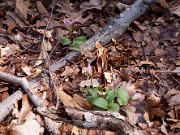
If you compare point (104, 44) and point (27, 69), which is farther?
point (104, 44)

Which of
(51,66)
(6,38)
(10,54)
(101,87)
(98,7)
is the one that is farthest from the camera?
(98,7)

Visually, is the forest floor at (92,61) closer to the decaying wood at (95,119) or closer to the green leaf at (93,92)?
the green leaf at (93,92)

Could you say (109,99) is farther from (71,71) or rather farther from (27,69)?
(27,69)

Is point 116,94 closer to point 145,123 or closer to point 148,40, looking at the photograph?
point 145,123

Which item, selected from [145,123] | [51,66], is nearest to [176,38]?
[145,123]

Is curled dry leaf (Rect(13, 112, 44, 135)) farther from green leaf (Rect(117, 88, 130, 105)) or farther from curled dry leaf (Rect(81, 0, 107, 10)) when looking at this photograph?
curled dry leaf (Rect(81, 0, 107, 10))

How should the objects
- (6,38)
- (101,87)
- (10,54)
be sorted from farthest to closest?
(6,38) → (10,54) → (101,87)

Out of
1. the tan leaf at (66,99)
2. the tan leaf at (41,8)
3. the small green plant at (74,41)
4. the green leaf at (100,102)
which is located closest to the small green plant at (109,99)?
the green leaf at (100,102)

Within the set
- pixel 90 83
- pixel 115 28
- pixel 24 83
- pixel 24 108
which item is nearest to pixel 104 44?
pixel 115 28
